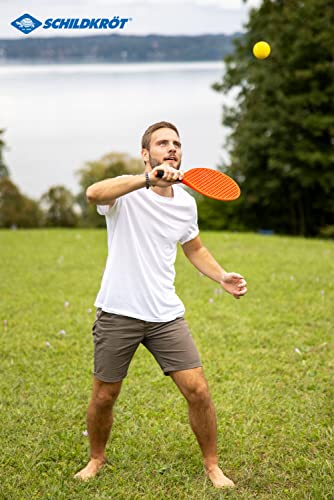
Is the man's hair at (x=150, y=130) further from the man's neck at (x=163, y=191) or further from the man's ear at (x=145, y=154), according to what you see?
the man's neck at (x=163, y=191)

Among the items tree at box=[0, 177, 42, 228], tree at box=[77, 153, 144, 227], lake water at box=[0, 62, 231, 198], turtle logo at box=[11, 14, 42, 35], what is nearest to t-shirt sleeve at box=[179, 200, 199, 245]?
turtle logo at box=[11, 14, 42, 35]

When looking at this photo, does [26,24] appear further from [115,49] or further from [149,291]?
[115,49]

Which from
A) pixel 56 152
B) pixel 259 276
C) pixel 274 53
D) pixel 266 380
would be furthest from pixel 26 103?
pixel 266 380

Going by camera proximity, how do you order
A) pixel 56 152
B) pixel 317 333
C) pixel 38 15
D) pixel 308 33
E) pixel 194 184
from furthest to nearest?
pixel 56 152 → pixel 308 33 → pixel 317 333 → pixel 38 15 → pixel 194 184

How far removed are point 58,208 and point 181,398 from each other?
23.2m

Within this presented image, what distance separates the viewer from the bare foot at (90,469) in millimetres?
3347

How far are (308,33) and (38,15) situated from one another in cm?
1867

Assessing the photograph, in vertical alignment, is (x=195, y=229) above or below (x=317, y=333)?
above

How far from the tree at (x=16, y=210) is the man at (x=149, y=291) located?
23.7 m

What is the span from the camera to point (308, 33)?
21359 millimetres

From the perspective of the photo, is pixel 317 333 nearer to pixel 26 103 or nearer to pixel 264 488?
pixel 264 488

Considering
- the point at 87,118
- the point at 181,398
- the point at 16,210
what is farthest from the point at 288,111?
the point at 87,118

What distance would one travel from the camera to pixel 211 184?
3076 millimetres

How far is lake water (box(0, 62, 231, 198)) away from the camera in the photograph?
1107 inches
